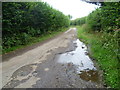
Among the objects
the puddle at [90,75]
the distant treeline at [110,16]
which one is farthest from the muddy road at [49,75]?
the distant treeline at [110,16]

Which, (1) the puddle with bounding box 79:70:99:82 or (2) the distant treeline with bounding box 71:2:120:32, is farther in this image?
(2) the distant treeline with bounding box 71:2:120:32

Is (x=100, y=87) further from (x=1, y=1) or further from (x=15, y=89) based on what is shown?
(x=1, y=1)

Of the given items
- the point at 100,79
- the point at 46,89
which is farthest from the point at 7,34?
the point at 100,79

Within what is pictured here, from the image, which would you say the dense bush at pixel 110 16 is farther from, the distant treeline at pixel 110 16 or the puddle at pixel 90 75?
the puddle at pixel 90 75

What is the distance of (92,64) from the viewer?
6273 mm

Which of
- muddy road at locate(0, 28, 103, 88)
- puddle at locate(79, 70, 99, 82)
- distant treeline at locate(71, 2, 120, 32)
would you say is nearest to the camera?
muddy road at locate(0, 28, 103, 88)

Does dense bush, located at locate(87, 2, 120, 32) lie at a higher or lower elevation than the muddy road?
higher

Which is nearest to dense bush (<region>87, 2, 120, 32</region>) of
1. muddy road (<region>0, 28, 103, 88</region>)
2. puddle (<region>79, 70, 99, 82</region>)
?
puddle (<region>79, 70, 99, 82</region>)

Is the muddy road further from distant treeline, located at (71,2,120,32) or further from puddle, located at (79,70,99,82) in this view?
distant treeline, located at (71,2,120,32)

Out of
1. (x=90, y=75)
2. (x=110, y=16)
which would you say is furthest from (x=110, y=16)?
(x=90, y=75)

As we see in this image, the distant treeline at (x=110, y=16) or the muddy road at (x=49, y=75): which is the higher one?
the distant treeline at (x=110, y=16)

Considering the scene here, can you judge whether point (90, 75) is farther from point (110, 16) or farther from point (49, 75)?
point (110, 16)

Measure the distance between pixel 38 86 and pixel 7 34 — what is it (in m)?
7.41

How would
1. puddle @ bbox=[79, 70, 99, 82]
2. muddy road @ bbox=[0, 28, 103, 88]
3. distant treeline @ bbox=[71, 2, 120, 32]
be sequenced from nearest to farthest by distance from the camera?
muddy road @ bbox=[0, 28, 103, 88]
puddle @ bbox=[79, 70, 99, 82]
distant treeline @ bbox=[71, 2, 120, 32]
